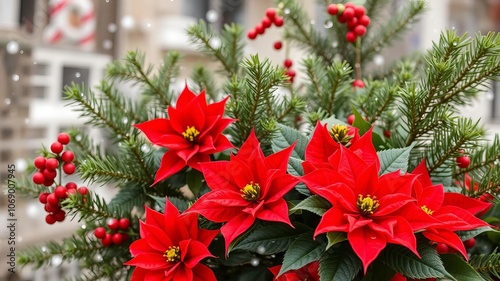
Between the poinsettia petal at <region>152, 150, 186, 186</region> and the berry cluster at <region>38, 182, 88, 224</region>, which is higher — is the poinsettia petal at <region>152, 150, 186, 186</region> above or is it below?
above

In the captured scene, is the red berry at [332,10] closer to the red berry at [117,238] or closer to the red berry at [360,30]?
the red berry at [360,30]

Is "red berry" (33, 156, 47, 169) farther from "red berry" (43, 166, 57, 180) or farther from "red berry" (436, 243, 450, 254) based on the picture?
"red berry" (436, 243, 450, 254)

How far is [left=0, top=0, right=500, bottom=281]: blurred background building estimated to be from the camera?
0.78m

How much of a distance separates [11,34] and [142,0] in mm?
508

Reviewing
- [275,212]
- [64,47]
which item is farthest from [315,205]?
[64,47]

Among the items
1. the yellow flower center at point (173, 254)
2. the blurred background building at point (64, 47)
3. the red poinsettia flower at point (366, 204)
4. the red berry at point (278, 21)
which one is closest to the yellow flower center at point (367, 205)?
the red poinsettia flower at point (366, 204)

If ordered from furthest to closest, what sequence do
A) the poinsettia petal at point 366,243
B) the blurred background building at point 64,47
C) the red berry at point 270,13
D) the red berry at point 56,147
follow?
the blurred background building at point 64,47
the red berry at point 270,13
the red berry at point 56,147
the poinsettia petal at point 366,243

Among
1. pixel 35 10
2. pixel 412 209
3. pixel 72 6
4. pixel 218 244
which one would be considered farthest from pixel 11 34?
pixel 412 209

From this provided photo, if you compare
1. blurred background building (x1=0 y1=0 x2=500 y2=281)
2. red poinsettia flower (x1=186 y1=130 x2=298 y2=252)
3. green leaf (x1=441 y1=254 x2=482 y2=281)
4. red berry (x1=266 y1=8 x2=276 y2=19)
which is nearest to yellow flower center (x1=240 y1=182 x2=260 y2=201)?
red poinsettia flower (x1=186 y1=130 x2=298 y2=252)

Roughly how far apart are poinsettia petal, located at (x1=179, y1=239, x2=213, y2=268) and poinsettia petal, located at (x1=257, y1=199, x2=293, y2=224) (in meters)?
0.04

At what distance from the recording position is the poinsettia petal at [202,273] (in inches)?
12.0

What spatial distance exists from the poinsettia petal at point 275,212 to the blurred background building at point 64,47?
1.42ft

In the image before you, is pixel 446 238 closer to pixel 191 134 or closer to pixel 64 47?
pixel 191 134

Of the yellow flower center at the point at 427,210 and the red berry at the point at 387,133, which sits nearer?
the yellow flower center at the point at 427,210
